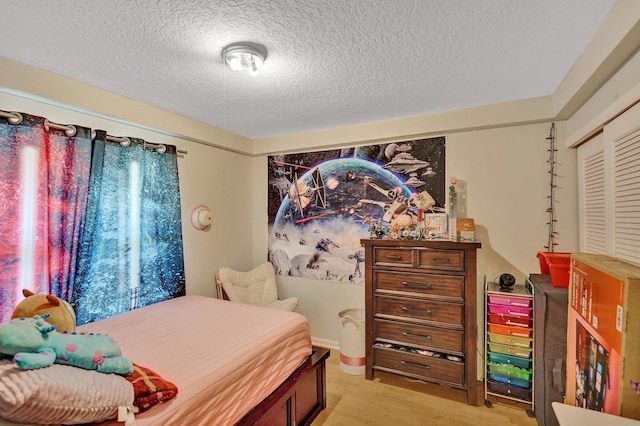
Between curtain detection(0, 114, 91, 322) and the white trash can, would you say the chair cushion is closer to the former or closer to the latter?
the white trash can

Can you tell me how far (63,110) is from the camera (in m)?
2.30

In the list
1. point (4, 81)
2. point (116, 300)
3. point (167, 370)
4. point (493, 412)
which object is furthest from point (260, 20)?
point (493, 412)

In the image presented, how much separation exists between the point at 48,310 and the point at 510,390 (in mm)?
3327

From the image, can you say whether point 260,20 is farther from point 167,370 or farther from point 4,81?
point 167,370

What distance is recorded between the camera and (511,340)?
7.86ft

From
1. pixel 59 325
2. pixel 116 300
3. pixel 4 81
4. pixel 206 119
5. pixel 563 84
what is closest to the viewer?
pixel 59 325

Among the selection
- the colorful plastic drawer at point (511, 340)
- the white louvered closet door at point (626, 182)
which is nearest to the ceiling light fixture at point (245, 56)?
the white louvered closet door at point (626, 182)

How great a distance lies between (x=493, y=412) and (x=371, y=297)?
50.6 inches

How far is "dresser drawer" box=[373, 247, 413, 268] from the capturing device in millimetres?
2682

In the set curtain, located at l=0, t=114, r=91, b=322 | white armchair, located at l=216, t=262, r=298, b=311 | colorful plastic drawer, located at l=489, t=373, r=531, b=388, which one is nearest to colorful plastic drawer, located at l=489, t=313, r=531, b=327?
colorful plastic drawer, located at l=489, t=373, r=531, b=388

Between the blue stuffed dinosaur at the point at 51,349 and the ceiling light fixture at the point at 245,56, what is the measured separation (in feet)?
5.69

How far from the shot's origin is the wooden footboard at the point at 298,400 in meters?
1.76

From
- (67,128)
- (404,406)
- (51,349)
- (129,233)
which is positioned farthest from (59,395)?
(404,406)

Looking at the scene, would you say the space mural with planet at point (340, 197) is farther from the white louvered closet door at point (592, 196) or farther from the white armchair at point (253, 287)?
the white louvered closet door at point (592, 196)
